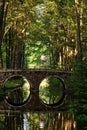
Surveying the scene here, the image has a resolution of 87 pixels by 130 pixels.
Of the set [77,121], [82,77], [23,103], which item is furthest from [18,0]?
[77,121]

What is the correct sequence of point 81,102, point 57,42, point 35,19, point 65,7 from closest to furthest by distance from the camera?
point 81,102
point 65,7
point 35,19
point 57,42

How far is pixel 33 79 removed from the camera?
1474 inches

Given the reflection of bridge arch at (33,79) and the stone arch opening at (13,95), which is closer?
the reflection of bridge arch at (33,79)

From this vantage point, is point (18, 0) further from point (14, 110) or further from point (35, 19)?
point (14, 110)

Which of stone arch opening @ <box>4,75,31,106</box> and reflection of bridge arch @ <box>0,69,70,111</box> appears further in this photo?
stone arch opening @ <box>4,75,31,106</box>

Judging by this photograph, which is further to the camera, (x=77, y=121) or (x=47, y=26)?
(x=47, y=26)

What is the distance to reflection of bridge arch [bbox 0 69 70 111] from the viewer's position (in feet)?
114

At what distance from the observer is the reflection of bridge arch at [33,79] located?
114 ft

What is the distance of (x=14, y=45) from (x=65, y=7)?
9.54m

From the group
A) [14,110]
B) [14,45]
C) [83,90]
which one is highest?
[14,45]

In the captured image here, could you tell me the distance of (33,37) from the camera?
4666 cm

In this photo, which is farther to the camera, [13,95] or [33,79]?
[13,95]

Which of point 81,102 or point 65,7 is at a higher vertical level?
point 65,7

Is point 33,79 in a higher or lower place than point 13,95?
higher
